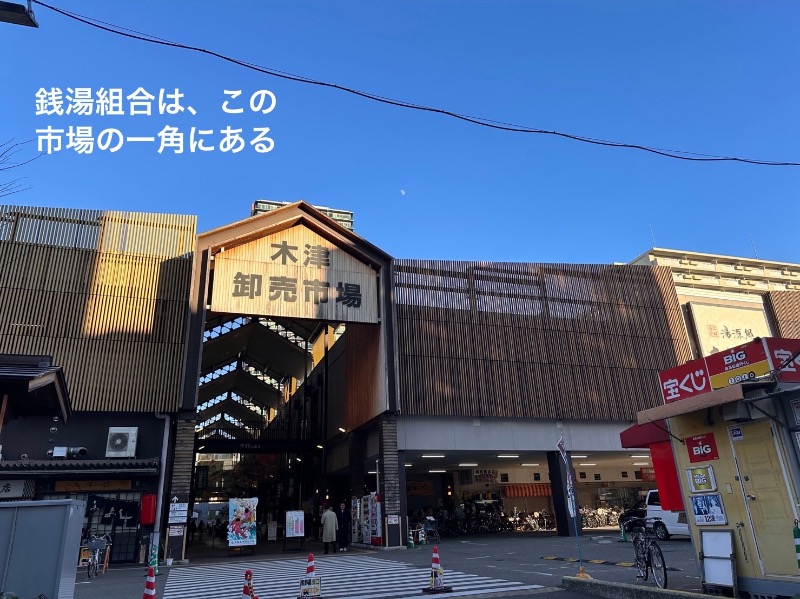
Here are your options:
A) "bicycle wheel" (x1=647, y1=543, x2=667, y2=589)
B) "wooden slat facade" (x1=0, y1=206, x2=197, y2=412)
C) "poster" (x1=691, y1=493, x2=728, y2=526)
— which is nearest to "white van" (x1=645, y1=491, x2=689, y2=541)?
"bicycle wheel" (x1=647, y1=543, x2=667, y2=589)

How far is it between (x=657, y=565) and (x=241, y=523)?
→ 1632 cm

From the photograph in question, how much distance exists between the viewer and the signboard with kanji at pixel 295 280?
2097cm

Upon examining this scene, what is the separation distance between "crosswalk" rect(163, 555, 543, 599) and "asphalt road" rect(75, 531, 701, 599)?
220mm

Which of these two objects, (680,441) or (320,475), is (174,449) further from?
Answer: (680,441)

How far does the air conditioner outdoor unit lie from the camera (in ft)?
64.1

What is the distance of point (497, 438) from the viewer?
23.2 m

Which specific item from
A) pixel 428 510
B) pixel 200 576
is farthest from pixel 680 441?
pixel 428 510

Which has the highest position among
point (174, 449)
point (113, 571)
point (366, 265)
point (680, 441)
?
point (366, 265)

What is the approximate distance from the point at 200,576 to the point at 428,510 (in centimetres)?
1924

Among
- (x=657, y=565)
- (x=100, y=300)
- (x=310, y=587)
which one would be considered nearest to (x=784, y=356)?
(x=657, y=565)

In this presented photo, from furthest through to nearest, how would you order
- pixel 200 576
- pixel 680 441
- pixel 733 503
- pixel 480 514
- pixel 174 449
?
pixel 480 514
pixel 174 449
pixel 200 576
pixel 680 441
pixel 733 503

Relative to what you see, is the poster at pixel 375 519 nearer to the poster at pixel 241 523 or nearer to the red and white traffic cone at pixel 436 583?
the poster at pixel 241 523

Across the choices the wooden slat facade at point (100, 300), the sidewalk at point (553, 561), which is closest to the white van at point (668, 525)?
the sidewalk at point (553, 561)

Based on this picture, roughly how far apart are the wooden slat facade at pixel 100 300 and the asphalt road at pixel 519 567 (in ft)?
21.3
